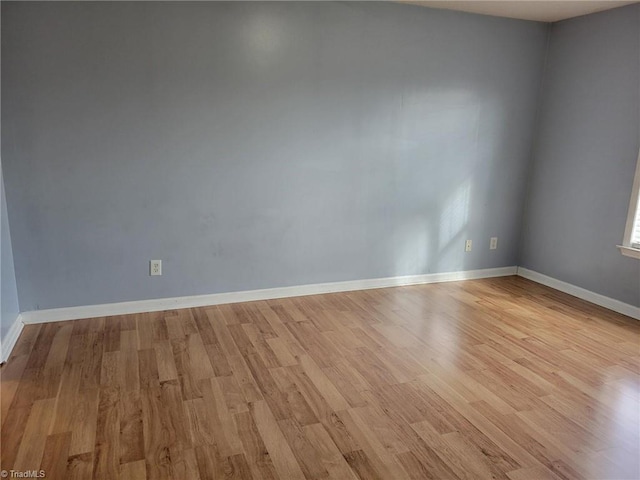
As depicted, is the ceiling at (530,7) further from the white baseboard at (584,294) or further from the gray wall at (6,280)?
the gray wall at (6,280)

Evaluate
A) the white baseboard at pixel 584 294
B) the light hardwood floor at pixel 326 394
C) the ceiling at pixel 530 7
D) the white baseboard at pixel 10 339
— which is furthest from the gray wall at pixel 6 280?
the white baseboard at pixel 584 294

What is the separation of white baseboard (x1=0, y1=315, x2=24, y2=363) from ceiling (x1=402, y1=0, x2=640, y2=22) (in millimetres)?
3696

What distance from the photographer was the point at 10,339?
2869 mm

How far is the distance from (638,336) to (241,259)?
9.82ft

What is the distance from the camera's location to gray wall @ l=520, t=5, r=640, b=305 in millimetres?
3627

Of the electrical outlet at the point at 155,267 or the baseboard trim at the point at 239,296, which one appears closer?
the baseboard trim at the point at 239,296

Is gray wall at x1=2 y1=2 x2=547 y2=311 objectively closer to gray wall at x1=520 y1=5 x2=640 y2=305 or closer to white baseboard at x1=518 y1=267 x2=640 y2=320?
gray wall at x1=520 y1=5 x2=640 y2=305

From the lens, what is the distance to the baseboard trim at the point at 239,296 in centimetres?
330

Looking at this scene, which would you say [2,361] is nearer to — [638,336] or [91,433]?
[91,433]

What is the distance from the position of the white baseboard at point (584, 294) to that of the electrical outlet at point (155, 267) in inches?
137

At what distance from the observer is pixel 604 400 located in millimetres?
2471

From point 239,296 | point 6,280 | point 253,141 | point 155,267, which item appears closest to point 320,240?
point 239,296

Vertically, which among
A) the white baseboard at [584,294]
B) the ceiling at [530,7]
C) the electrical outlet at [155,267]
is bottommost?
the white baseboard at [584,294]

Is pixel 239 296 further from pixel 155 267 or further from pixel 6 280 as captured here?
pixel 6 280
